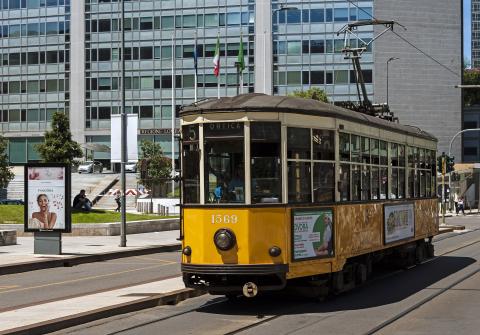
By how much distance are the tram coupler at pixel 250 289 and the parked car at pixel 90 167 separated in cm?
6971

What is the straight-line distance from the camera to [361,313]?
10977 mm

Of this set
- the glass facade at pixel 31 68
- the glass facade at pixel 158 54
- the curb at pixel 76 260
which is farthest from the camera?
the glass facade at pixel 31 68

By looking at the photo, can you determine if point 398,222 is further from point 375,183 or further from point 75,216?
point 75,216

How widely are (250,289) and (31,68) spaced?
81118 millimetres

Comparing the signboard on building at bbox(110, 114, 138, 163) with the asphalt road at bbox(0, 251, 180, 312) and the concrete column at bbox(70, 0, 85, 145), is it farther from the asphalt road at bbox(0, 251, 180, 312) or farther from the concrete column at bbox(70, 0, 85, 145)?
the concrete column at bbox(70, 0, 85, 145)

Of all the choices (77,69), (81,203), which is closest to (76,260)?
(81,203)

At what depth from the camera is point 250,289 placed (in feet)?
35.1

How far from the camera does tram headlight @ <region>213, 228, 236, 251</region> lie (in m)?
10.7

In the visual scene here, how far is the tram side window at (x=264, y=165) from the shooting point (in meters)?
10.9

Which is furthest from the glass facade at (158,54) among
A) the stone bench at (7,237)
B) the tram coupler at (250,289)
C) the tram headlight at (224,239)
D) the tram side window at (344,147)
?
the tram coupler at (250,289)

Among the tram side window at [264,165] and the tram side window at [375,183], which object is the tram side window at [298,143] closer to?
the tram side window at [264,165]

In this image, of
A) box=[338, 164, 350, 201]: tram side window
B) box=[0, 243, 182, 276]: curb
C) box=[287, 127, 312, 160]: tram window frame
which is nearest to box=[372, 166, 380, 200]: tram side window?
box=[338, 164, 350, 201]: tram side window

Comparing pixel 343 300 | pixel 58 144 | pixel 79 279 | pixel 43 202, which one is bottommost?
pixel 79 279

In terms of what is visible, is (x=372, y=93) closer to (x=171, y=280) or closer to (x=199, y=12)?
(x=199, y=12)
